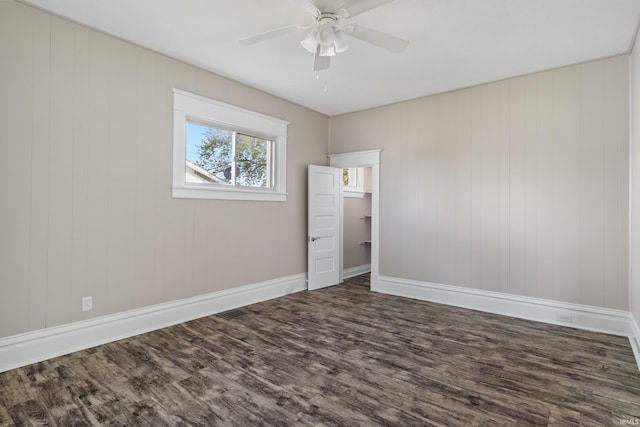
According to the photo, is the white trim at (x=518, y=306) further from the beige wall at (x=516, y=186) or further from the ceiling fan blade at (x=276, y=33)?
the ceiling fan blade at (x=276, y=33)

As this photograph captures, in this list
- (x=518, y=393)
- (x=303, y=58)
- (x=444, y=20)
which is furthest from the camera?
(x=303, y=58)

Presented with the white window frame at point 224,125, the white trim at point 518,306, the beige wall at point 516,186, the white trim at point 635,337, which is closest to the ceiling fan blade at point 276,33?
the white window frame at point 224,125

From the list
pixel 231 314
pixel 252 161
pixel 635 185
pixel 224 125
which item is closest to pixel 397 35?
pixel 224 125

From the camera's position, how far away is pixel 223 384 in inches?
95.0

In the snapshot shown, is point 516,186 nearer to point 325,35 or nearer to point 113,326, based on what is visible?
point 325,35

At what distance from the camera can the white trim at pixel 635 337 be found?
2.86 m

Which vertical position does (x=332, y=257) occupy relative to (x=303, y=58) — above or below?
below

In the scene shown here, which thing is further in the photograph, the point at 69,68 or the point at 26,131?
the point at 69,68

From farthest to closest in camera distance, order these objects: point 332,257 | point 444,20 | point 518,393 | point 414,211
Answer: point 332,257
point 414,211
point 444,20
point 518,393

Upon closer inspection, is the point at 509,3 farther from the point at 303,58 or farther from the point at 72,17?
the point at 72,17

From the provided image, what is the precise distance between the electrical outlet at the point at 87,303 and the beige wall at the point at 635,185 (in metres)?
4.91

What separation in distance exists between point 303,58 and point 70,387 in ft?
11.7

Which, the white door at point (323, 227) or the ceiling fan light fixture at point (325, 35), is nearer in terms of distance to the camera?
the ceiling fan light fixture at point (325, 35)

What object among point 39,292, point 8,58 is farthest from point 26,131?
point 39,292
